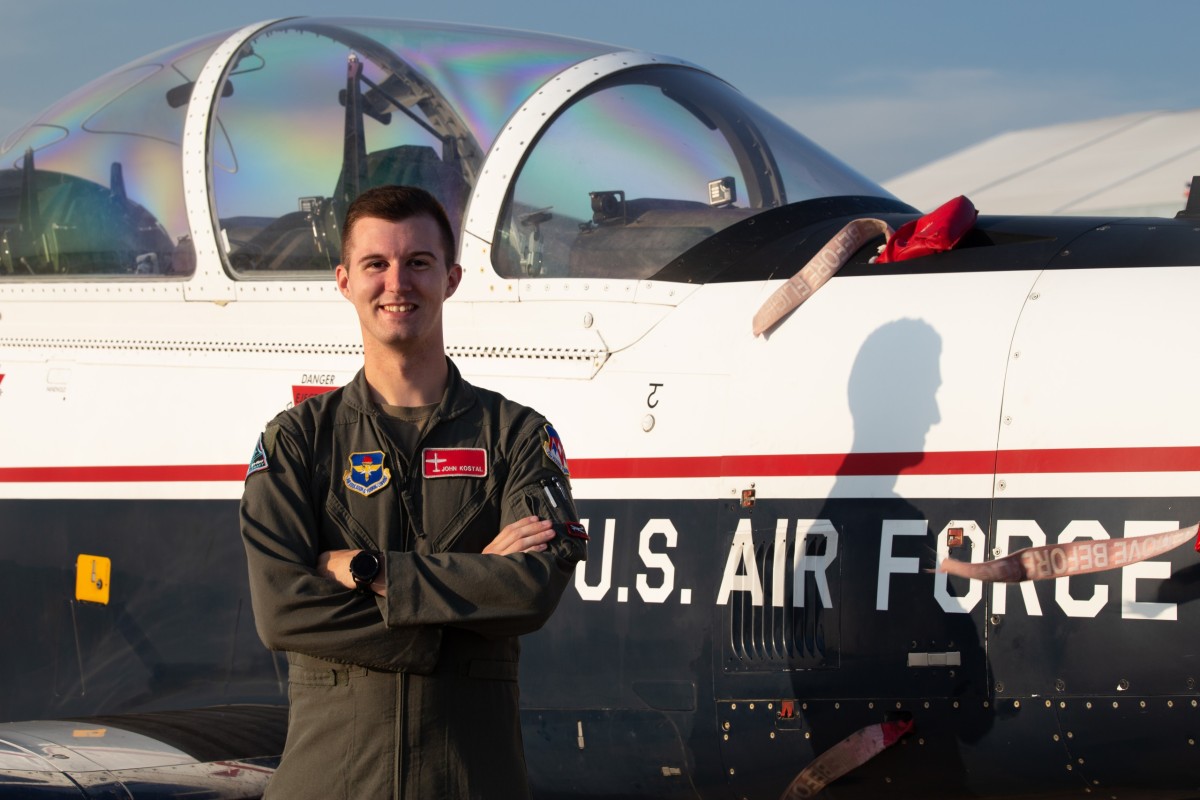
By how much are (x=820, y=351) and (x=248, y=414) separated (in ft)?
6.73

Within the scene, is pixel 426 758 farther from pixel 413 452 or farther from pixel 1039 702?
pixel 1039 702

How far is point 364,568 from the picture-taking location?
2.87 m

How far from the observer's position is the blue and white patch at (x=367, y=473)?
3.05 metres

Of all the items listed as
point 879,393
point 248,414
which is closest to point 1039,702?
point 879,393

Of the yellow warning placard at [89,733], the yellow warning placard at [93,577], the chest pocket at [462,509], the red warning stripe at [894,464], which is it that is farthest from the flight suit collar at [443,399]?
the yellow warning placard at [93,577]

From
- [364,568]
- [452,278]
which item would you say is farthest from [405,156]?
[364,568]

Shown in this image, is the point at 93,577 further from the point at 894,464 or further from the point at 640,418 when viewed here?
the point at 894,464

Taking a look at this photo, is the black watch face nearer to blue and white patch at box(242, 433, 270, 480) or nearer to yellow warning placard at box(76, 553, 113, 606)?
blue and white patch at box(242, 433, 270, 480)

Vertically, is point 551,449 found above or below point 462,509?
above

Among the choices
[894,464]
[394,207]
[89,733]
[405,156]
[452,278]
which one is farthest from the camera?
[405,156]

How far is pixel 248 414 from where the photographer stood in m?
5.05

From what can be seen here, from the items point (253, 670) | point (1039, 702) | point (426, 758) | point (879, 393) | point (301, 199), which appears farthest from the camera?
point (301, 199)

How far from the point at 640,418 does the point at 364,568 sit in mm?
1770

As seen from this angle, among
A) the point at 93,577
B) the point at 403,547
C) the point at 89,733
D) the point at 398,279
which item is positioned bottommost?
the point at 89,733
